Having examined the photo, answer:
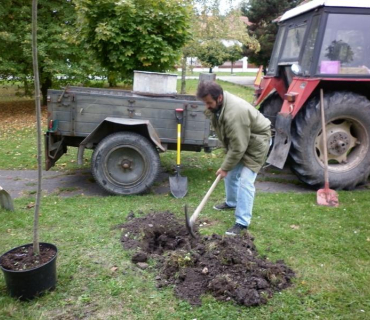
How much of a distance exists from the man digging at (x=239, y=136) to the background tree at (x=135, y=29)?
4.48 metres

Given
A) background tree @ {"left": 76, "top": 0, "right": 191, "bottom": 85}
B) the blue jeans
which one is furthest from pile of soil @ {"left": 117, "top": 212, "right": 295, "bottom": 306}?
background tree @ {"left": 76, "top": 0, "right": 191, "bottom": 85}

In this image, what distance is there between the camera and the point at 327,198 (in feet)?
16.6

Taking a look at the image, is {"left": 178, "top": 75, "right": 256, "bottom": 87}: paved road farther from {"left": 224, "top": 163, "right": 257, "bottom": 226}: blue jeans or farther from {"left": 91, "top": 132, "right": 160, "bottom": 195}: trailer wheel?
{"left": 224, "top": 163, "right": 257, "bottom": 226}: blue jeans

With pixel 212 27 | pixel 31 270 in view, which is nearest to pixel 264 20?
pixel 212 27

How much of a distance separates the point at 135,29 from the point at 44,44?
514 cm

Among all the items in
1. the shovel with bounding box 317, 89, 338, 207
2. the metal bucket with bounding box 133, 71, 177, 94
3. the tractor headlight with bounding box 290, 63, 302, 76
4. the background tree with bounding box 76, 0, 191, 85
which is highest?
the background tree with bounding box 76, 0, 191, 85

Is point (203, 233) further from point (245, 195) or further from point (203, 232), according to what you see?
point (245, 195)

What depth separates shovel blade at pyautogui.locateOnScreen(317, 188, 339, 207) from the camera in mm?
4988

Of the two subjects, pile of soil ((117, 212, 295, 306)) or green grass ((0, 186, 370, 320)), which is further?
pile of soil ((117, 212, 295, 306))

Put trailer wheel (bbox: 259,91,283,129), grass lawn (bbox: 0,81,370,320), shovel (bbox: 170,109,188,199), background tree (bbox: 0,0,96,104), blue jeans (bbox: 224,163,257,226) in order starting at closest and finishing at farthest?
grass lawn (bbox: 0,81,370,320), blue jeans (bbox: 224,163,257,226), shovel (bbox: 170,109,188,199), trailer wheel (bbox: 259,91,283,129), background tree (bbox: 0,0,96,104)

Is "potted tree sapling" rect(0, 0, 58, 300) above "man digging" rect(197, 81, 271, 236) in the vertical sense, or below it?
below

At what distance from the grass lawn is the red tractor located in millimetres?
444

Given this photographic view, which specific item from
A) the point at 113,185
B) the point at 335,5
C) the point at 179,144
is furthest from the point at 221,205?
the point at 335,5

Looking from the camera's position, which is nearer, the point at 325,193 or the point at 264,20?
the point at 325,193
